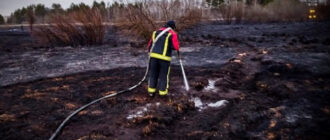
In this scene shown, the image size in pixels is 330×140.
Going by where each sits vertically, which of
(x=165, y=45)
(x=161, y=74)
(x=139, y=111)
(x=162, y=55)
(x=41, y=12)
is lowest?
(x=139, y=111)

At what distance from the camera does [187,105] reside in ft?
14.9

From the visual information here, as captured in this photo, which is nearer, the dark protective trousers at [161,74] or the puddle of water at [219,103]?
the puddle of water at [219,103]

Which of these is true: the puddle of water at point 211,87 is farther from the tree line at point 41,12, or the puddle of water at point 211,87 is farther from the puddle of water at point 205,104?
the tree line at point 41,12

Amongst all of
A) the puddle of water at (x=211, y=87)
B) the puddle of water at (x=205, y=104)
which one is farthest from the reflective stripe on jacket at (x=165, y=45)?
the puddle of water at (x=211, y=87)

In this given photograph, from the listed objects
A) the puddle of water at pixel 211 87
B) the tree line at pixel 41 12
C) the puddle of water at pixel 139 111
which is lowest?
the puddle of water at pixel 139 111

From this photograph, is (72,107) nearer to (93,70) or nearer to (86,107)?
(86,107)

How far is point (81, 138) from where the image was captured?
3531 millimetres

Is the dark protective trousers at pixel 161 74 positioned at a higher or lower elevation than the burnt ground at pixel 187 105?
higher

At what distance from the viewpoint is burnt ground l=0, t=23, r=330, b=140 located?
3674 millimetres

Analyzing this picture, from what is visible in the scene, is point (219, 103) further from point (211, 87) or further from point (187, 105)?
point (211, 87)

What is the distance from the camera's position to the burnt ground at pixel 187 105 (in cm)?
367

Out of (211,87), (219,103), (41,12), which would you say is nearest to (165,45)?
(219,103)

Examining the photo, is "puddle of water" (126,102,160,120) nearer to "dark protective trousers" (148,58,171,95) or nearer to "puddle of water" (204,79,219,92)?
"dark protective trousers" (148,58,171,95)

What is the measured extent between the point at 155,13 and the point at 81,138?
9577 mm
